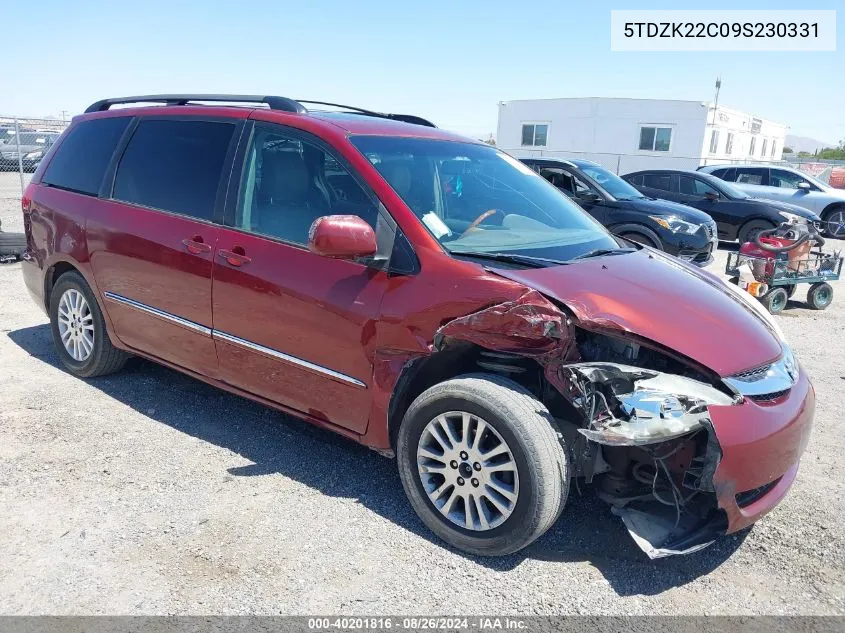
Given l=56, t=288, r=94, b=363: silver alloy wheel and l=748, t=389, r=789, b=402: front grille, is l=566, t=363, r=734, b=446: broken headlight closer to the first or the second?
l=748, t=389, r=789, b=402: front grille

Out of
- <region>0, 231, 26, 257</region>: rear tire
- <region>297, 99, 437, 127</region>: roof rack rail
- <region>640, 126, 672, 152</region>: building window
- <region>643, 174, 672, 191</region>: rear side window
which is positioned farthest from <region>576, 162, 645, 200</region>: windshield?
<region>640, 126, 672, 152</region>: building window

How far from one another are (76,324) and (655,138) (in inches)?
1147

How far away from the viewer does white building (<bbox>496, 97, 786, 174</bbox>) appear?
28656 millimetres

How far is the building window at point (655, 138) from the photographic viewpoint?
1172 inches

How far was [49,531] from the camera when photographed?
10.3 feet

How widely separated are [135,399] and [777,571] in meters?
3.97

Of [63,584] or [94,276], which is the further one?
[94,276]

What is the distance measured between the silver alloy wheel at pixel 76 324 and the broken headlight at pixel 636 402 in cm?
360

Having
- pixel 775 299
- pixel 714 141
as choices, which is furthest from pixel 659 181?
pixel 714 141

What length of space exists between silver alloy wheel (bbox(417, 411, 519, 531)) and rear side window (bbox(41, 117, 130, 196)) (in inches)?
123

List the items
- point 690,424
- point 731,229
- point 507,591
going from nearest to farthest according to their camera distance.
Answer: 1. point 690,424
2. point 507,591
3. point 731,229

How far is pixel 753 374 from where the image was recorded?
295cm

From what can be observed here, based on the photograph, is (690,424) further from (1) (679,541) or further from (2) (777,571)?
(2) (777,571)

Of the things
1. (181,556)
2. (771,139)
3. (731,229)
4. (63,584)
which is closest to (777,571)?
(181,556)
